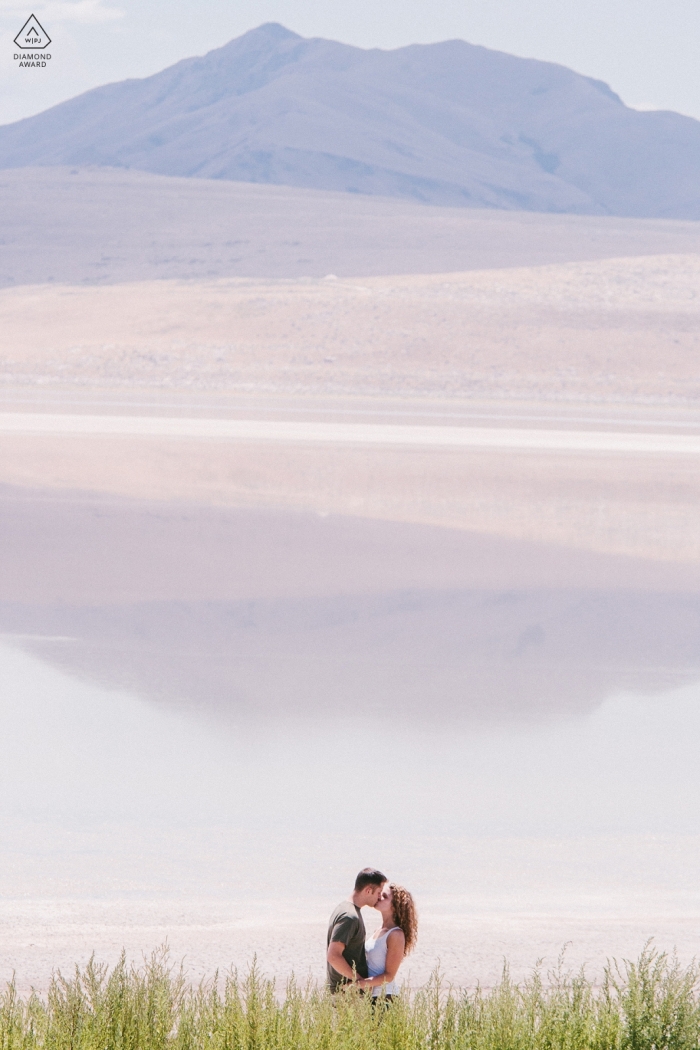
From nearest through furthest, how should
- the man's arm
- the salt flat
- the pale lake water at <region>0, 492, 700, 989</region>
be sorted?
the man's arm
the pale lake water at <region>0, 492, 700, 989</region>
the salt flat

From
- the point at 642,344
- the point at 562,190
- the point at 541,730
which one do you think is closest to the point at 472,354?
the point at 642,344

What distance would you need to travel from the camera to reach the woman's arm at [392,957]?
419 centimetres

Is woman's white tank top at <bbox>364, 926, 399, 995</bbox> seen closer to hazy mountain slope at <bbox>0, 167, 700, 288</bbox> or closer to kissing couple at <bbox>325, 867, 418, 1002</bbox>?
kissing couple at <bbox>325, 867, 418, 1002</bbox>

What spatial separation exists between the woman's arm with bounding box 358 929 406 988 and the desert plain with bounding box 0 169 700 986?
30.5 inches

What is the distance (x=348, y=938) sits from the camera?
416 cm

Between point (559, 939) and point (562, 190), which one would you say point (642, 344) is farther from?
point (562, 190)

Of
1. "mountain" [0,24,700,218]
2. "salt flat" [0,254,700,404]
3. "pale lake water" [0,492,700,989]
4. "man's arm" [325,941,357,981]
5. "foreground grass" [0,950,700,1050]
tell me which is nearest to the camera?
"foreground grass" [0,950,700,1050]

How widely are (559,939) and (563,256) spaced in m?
55.5

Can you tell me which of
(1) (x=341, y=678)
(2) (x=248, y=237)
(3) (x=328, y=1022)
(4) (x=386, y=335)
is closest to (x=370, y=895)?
(3) (x=328, y=1022)

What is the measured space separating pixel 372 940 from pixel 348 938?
184mm

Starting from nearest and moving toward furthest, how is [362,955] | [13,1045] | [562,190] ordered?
[13,1045]
[362,955]
[562,190]

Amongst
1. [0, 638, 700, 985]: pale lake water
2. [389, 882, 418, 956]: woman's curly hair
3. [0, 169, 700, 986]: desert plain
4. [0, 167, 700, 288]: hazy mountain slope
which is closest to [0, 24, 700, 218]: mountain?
[0, 167, 700, 288]: hazy mountain slope

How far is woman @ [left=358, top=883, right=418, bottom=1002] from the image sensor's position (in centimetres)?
419

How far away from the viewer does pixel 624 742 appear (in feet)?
26.5
